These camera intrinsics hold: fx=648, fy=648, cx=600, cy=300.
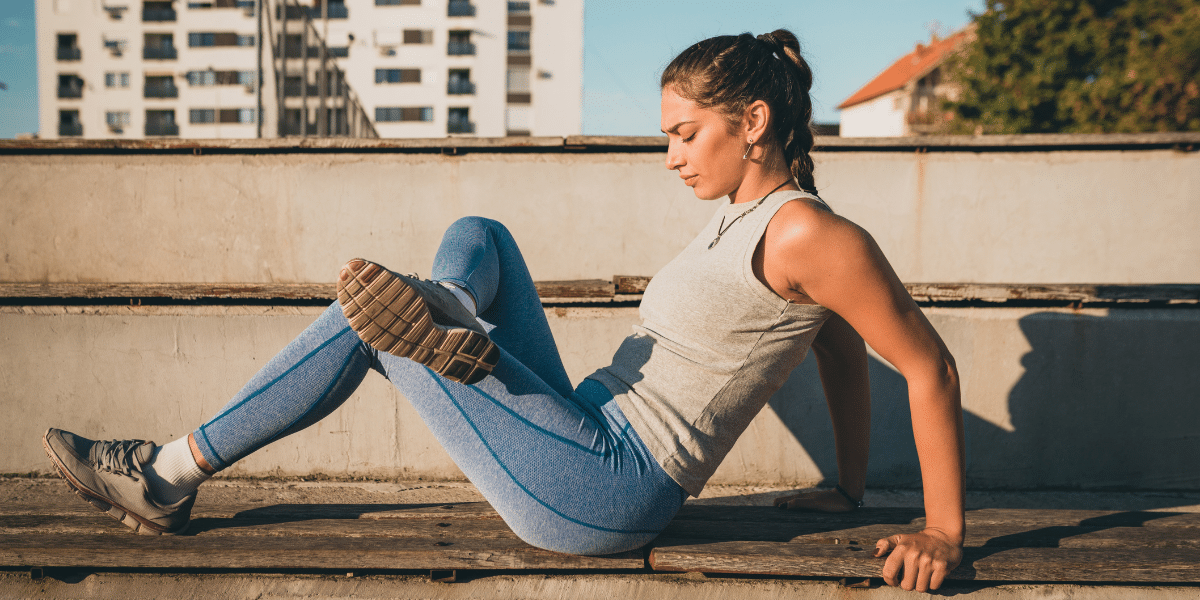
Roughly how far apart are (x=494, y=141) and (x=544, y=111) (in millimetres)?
46663

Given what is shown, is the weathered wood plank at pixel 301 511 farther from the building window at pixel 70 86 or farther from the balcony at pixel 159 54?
the building window at pixel 70 86

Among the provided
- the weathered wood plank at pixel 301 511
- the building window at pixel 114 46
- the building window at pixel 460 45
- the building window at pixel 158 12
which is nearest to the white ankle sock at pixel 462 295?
the weathered wood plank at pixel 301 511

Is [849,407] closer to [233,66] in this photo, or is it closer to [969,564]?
[969,564]

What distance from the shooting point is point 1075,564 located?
58.6 inches

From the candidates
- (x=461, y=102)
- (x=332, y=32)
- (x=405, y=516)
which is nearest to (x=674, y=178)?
(x=405, y=516)

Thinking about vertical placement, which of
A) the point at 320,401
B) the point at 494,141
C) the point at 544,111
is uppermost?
the point at 544,111

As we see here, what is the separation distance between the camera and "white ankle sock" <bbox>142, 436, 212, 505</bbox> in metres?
1.48

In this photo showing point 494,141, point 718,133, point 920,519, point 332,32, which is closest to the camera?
point 718,133

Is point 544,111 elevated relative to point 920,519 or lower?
elevated

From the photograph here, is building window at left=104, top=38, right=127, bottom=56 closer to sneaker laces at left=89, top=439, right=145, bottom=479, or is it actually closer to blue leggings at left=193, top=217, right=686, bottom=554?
sneaker laces at left=89, top=439, right=145, bottom=479

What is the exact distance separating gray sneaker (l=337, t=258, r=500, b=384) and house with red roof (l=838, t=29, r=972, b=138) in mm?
42721

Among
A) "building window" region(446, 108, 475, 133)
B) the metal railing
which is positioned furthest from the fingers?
"building window" region(446, 108, 475, 133)

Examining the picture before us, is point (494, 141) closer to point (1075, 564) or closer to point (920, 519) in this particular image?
point (920, 519)

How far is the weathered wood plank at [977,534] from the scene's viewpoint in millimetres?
1632
